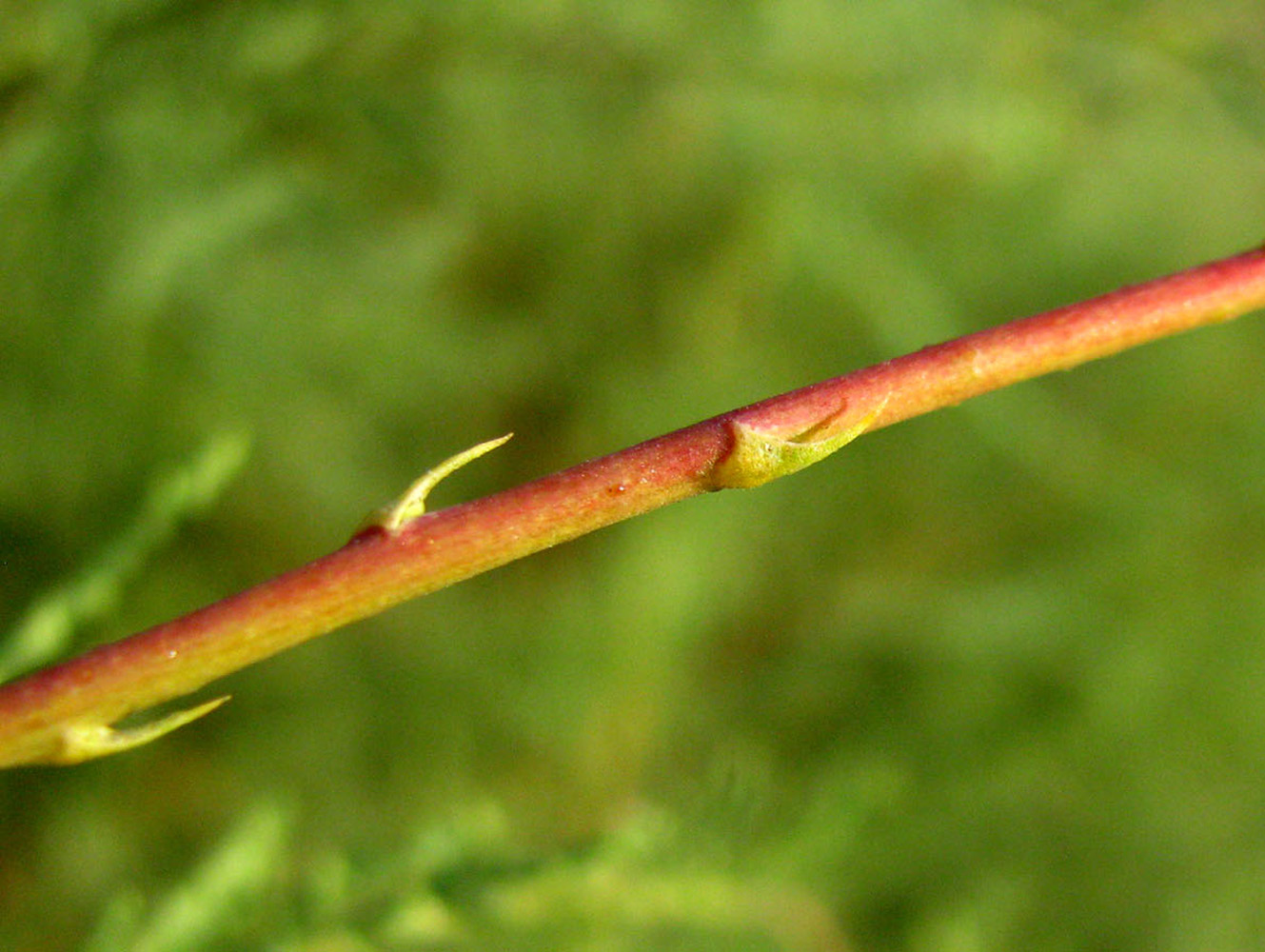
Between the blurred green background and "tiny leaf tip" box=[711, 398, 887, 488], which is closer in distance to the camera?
"tiny leaf tip" box=[711, 398, 887, 488]

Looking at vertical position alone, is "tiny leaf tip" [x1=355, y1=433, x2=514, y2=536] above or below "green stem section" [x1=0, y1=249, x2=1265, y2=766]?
above

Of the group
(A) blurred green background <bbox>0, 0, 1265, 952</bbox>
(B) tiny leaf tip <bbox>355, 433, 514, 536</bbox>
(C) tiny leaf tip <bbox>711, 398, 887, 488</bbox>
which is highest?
(B) tiny leaf tip <bbox>355, 433, 514, 536</bbox>

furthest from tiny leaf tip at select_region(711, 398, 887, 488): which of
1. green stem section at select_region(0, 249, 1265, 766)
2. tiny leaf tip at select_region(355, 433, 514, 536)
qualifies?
tiny leaf tip at select_region(355, 433, 514, 536)

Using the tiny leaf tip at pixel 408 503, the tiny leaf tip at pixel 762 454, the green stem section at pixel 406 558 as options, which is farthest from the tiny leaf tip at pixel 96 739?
the tiny leaf tip at pixel 762 454

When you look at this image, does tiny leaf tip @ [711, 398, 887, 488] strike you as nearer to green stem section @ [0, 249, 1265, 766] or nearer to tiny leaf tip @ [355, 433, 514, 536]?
green stem section @ [0, 249, 1265, 766]

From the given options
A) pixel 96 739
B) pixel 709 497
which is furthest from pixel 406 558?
pixel 709 497

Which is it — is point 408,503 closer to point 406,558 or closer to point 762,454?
point 406,558
